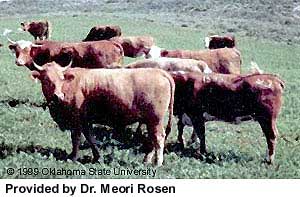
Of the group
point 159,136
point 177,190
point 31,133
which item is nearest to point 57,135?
point 31,133

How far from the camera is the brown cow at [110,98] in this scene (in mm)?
6953

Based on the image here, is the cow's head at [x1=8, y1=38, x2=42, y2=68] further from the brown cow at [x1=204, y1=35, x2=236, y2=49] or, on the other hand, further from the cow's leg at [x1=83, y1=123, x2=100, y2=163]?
the brown cow at [x1=204, y1=35, x2=236, y2=49]

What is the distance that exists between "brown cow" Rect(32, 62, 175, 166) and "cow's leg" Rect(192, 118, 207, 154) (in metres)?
0.72

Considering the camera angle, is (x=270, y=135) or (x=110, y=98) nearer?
Result: (x=110, y=98)

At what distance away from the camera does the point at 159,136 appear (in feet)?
23.1

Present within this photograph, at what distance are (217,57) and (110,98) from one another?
531 centimetres

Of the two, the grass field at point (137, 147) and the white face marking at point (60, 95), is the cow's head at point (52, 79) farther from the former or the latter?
the grass field at point (137, 147)

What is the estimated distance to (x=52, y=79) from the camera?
6.88m

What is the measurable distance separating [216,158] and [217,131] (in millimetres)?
1396

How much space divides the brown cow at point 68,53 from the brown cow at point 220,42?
757cm

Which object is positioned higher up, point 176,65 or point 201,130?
point 176,65

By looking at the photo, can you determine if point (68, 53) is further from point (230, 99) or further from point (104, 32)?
point (104, 32)
